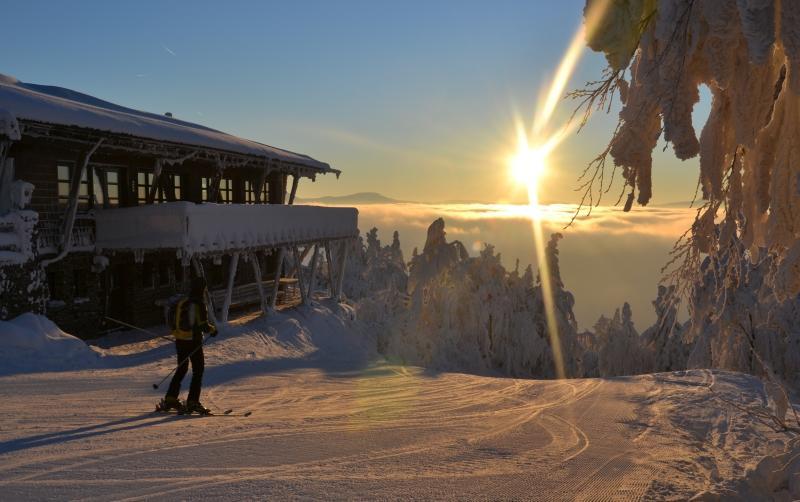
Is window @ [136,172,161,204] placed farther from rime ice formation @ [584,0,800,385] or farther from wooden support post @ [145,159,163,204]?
rime ice formation @ [584,0,800,385]

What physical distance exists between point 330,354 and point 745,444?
1487 cm

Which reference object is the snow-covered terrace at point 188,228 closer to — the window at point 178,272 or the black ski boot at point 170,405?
the window at point 178,272

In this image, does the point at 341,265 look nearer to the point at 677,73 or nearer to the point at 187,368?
the point at 187,368

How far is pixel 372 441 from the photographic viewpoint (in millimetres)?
6480

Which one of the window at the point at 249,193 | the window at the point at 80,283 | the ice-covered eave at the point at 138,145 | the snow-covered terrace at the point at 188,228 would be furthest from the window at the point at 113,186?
the window at the point at 249,193

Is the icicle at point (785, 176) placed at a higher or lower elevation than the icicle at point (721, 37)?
lower

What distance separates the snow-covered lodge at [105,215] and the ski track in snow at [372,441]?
6092mm

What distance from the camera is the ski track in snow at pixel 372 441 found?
5.02 m

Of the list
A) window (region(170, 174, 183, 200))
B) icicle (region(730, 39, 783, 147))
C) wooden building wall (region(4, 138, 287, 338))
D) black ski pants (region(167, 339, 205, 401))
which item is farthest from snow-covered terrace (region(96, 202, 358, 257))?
icicle (region(730, 39, 783, 147))

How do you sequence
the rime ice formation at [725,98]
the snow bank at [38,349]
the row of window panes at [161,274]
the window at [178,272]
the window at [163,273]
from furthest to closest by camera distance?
the window at [178,272]
the window at [163,273]
the row of window panes at [161,274]
the snow bank at [38,349]
the rime ice formation at [725,98]

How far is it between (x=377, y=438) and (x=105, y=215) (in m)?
14.4

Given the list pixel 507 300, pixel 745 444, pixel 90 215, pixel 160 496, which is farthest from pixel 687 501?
pixel 507 300

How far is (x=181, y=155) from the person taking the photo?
19.6 metres

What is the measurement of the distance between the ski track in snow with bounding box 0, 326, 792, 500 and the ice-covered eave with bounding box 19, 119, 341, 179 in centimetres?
710
